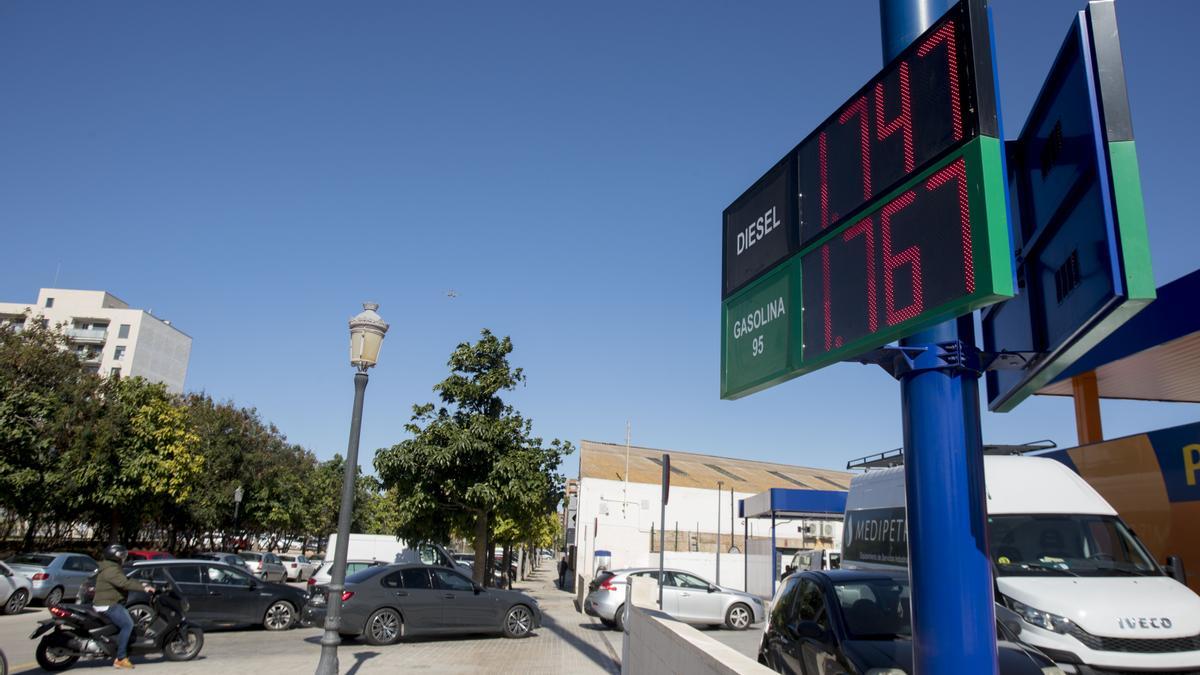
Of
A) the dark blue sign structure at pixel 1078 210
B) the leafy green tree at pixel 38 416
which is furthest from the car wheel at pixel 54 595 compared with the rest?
the dark blue sign structure at pixel 1078 210

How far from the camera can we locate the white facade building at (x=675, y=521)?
36312 millimetres

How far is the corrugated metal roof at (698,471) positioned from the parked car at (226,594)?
2641cm

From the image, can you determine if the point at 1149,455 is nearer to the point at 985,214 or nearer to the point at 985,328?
the point at 985,328

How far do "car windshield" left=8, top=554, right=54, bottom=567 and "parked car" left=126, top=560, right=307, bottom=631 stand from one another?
840cm

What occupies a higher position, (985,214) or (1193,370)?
(1193,370)

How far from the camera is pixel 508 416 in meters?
22.1

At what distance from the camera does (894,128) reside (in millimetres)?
4578

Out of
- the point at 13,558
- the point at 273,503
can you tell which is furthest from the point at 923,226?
the point at 273,503

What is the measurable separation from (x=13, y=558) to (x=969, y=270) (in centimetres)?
2572

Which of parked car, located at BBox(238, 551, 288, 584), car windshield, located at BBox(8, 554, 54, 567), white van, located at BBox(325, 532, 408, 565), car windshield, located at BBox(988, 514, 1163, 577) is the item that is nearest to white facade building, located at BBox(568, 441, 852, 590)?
white van, located at BBox(325, 532, 408, 565)

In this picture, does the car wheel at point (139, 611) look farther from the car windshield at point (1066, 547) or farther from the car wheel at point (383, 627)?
the car windshield at point (1066, 547)

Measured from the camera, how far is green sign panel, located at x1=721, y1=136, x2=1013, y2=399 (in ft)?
12.3

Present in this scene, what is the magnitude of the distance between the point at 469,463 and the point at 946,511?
57.9 ft

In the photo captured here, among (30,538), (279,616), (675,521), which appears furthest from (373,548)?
(279,616)
